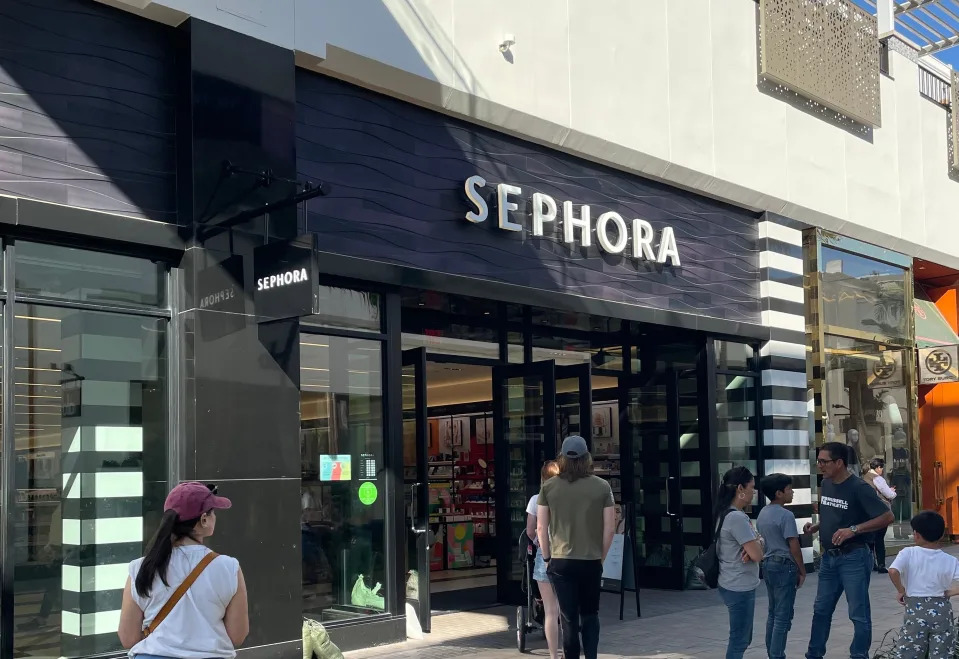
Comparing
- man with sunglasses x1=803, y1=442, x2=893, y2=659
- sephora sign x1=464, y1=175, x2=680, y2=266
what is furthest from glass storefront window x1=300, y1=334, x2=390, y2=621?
man with sunglasses x1=803, y1=442, x2=893, y2=659

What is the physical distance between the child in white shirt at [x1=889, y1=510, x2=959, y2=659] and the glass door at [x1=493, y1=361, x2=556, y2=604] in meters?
5.52

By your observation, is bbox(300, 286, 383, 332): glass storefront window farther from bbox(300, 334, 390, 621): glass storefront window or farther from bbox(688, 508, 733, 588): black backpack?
bbox(688, 508, 733, 588): black backpack

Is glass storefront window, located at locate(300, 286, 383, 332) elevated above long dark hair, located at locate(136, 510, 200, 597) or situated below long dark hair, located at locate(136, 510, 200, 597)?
above

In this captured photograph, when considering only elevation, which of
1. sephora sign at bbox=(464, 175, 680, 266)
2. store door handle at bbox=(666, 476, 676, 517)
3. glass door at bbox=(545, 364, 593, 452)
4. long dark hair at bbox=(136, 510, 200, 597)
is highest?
sephora sign at bbox=(464, 175, 680, 266)

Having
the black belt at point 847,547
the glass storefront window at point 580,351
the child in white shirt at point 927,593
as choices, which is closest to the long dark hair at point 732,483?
the child in white shirt at point 927,593

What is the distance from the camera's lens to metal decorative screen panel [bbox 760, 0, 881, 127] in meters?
15.4

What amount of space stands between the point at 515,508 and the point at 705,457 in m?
3.41

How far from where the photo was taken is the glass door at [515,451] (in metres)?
12.1

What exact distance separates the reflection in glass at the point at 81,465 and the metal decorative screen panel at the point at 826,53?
10400 millimetres

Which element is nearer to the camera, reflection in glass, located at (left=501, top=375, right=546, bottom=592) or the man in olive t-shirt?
the man in olive t-shirt

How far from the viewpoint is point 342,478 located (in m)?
10.0

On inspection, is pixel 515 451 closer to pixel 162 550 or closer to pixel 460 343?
pixel 460 343

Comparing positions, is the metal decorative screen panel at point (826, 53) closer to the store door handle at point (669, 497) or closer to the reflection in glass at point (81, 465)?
the store door handle at point (669, 497)

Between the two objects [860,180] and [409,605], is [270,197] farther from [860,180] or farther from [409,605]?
[860,180]
